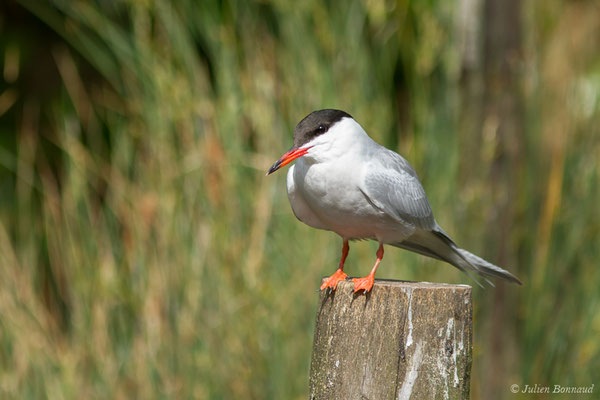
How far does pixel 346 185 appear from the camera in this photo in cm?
234

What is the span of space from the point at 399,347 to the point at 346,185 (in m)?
0.61

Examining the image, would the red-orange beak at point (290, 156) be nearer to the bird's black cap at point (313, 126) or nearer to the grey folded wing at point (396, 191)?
the bird's black cap at point (313, 126)

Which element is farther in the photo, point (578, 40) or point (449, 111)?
point (578, 40)

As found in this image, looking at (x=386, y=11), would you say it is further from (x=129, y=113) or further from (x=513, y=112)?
(x=129, y=113)

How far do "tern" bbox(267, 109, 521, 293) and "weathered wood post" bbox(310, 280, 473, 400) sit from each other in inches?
10.1

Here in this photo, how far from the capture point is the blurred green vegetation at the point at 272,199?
3455mm

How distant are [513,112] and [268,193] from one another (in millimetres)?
1559

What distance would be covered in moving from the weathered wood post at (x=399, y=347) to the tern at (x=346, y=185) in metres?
0.26

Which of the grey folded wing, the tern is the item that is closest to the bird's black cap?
the tern

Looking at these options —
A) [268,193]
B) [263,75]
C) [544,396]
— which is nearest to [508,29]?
[263,75]

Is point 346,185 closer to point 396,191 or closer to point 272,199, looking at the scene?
point 396,191

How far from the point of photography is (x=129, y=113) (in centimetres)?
427

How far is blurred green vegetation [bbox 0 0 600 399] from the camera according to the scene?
346cm

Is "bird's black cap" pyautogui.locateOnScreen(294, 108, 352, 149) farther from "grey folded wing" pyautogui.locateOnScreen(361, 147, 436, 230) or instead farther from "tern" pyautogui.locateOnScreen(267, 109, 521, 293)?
"grey folded wing" pyautogui.locateOnScreen(361, 147, 436, 230)
